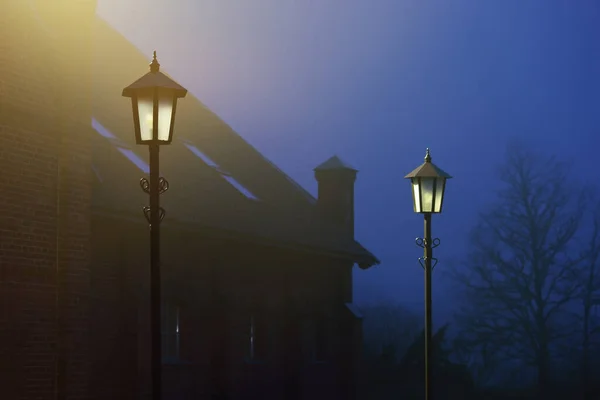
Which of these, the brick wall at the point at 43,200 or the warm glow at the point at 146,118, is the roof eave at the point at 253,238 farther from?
the warm glow at the point at 146,118

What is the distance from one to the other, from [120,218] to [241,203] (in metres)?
6.99

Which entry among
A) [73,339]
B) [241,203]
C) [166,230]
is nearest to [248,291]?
[241,203]

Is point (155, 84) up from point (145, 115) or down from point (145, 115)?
up

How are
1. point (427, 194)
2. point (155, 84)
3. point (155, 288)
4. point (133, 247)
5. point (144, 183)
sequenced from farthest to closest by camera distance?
point (133, 247) < point (427, 194) < point (144, 183) < point (155, 84) < point (155, 288)

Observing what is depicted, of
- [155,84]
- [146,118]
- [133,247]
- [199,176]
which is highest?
[199,176]

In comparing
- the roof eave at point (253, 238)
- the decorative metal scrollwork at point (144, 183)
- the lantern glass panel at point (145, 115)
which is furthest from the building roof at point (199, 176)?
the lantern glass panel at point (145, 115)

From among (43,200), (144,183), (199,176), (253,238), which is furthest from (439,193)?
(199,176)

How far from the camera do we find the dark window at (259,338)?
26141 millimetres

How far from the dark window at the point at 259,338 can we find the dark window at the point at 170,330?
401 cm

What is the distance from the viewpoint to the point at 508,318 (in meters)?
45.3

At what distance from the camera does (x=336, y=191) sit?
33844mm

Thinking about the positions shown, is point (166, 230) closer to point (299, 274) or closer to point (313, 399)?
point (299, 274)

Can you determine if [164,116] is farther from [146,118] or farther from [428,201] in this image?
[428,201]

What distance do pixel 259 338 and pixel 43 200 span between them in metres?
13.0
